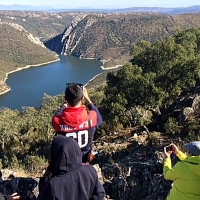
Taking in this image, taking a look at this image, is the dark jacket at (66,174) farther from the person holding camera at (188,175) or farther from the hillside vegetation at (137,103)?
the hillside vegetation at (137,103)

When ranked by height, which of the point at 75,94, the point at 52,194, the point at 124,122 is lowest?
the point at 124,122

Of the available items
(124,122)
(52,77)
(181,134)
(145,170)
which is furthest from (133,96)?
(52,77)

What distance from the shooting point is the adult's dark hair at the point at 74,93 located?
11.8 ft

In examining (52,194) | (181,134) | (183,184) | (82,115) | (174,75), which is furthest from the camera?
(174,75)

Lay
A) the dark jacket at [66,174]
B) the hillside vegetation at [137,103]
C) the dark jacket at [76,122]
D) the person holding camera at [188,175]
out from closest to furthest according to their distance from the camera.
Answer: the dark jacket at [66,174], the person holding camera at [188,175], the dark jacket at [76,122], the hillside vegetation at [137,103]

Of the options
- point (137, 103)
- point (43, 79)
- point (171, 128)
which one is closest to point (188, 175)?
point (171, 128)

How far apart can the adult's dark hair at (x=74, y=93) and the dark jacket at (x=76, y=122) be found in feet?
0.42

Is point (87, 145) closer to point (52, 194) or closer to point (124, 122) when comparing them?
point (52, 194)

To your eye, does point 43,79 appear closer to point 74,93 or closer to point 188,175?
point 74,93

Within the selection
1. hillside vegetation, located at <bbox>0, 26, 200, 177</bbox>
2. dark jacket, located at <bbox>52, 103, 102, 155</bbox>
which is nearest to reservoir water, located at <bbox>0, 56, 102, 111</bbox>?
hillside vegetation, located at <bbox>0, 26, 200, 177</bbox>

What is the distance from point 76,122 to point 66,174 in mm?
1098

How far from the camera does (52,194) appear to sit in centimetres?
271

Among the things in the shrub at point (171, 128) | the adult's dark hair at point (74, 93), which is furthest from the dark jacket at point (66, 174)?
the shrub at point (171, 128)

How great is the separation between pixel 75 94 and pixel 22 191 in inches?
130
